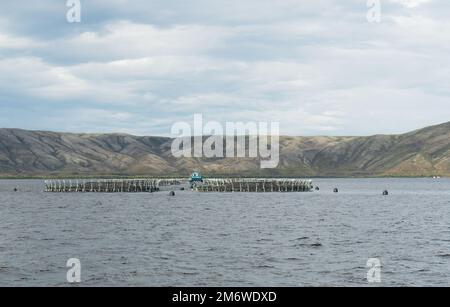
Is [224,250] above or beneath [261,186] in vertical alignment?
beneath

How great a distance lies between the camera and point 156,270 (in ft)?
129

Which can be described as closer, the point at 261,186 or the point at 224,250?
the point at 224,250

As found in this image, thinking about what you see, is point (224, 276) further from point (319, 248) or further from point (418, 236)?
point (418, 236)

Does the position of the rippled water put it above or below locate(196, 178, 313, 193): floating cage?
below

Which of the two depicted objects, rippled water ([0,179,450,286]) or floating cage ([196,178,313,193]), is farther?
floating cage ([196,178,313,193])

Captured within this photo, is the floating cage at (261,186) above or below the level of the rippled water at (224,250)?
above

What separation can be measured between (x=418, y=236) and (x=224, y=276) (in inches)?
1250

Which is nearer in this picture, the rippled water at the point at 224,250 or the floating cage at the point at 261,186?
the rippled water at the point at 224,250

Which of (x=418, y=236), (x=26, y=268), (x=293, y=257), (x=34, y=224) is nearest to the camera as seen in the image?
(x=26, y=268)

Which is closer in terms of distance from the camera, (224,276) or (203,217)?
(224,276)
